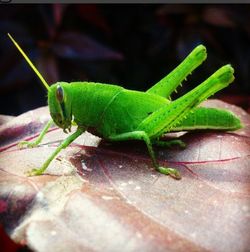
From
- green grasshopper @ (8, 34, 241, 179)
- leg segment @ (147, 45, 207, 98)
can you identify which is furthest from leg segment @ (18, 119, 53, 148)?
leg segment @ (147, 45, 207, 98)

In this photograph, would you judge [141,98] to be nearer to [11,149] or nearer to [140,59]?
[11,149]

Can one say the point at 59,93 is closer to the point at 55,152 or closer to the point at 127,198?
the point at 55,152

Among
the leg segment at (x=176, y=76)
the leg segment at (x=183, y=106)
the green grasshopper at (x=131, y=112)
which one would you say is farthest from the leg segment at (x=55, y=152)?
the leg segment at (x=176, y=76)

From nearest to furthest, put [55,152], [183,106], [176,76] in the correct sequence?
[55,152] < [183,106] < [176,76]

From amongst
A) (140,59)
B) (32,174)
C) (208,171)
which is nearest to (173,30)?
(140,59)

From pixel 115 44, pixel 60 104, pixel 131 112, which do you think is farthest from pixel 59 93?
pixel 115 44

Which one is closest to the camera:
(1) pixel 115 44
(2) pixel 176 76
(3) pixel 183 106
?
(3) pixel 183 106
